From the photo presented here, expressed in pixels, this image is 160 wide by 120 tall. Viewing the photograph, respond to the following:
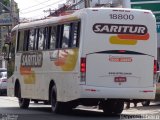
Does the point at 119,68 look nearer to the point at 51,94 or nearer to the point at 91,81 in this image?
the point at 91,81

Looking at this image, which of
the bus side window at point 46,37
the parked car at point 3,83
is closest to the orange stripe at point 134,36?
the bus side window at point 46,37

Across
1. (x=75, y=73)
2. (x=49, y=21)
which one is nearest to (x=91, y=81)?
(x=75, y=73)

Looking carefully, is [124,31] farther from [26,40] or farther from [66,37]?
[26,40]

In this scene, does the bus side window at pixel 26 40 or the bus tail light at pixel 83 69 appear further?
the bus side window at pixel 26 40

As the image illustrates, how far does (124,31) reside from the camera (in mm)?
19828

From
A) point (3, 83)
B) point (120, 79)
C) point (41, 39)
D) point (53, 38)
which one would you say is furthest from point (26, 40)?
point (3, 83)

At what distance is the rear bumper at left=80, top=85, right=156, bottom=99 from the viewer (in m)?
19.3

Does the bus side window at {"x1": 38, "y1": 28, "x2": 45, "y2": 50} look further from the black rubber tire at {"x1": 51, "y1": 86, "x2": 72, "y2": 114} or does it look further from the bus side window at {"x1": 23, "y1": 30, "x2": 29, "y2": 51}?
the black rubber tire at {"x1": 51, "y1": 86, "x2": 72, "y2": 114}

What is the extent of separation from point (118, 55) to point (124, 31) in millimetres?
807

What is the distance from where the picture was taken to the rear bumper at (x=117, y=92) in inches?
761

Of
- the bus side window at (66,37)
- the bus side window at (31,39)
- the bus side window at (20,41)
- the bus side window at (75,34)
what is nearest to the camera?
the bus side window at (75,34)

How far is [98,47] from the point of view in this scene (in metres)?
19.5

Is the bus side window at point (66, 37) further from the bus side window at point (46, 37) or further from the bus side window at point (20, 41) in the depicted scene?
the bus side window at point (20, 41)

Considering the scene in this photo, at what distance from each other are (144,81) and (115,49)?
141 cm
